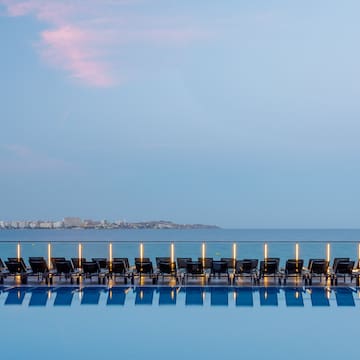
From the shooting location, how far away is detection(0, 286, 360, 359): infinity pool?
775 cm

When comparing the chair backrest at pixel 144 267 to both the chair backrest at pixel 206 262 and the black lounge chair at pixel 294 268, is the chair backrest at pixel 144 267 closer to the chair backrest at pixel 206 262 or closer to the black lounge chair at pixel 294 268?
the chair backrest at pixel 206 262

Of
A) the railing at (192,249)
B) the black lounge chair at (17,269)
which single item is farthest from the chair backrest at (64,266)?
the railing at (192,249)

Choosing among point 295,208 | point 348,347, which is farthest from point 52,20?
point 295,208

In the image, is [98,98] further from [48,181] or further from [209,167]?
[209,167]

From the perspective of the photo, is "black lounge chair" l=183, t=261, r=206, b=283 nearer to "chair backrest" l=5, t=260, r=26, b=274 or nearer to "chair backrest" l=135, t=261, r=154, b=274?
"chair backrest" l=135, t=261, r=154, b=274

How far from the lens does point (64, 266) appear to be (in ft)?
41.7

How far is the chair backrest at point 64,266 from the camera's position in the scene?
499 inches

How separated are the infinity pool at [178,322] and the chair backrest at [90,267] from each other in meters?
0.43

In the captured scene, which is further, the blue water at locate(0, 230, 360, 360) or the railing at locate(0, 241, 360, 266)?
the railing at locate(0, 241, 360, 266)

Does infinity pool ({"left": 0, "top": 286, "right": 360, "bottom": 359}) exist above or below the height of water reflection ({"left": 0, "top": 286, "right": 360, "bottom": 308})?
above

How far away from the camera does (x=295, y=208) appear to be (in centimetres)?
6156

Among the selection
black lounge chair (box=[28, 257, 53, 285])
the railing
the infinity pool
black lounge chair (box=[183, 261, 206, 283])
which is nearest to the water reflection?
the infinity pool

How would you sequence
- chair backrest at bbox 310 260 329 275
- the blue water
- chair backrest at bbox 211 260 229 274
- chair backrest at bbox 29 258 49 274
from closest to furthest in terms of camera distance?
1. the blue water
2. chair backrest at bbox 310 260 329 275
3. chair backrest at bbox 211 260 229 274
4. chair backrest at bbox 29 258 49 274

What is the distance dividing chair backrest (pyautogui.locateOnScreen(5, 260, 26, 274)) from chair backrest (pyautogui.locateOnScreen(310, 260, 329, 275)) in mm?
6018
